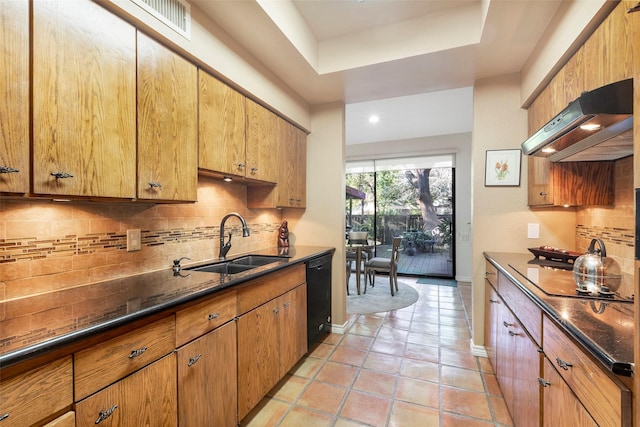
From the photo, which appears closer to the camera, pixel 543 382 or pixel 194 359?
pixel 543 382

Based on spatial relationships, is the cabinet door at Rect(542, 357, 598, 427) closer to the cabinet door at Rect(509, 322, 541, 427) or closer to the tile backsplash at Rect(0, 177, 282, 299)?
the cabinet door at Rect(509, 322, 541, 427)

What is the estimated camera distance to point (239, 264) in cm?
237

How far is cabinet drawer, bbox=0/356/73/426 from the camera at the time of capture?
733mm

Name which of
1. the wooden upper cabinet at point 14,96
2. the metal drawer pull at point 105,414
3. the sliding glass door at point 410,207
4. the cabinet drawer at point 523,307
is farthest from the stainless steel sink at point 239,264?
the sliding glass door at point 410,207

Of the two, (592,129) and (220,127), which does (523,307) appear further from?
(220,127)

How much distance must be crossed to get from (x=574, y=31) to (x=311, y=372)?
2816 mm

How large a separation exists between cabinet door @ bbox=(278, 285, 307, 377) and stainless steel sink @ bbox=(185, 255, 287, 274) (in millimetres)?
332

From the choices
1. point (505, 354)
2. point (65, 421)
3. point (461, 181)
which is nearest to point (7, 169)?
point (65, 421)

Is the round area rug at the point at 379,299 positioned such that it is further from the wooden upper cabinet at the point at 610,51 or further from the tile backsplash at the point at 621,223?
the wooden upper cabinet at the point at 610,51

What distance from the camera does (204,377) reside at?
1378 millimetres

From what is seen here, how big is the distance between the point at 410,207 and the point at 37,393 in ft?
18.7

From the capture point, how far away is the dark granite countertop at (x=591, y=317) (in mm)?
761

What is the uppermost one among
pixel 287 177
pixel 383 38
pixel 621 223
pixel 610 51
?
pixel 383 38

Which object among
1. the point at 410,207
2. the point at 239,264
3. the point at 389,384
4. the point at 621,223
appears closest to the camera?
the point at 621,223
